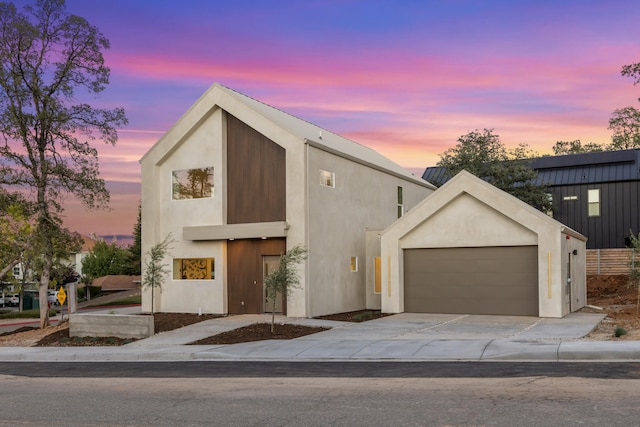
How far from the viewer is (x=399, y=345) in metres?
17.3

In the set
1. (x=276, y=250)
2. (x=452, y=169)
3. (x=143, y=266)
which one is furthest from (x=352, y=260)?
(x=452, y=169)

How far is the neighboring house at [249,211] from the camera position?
26328mm

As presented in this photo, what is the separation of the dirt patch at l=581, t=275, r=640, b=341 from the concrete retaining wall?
534 inches

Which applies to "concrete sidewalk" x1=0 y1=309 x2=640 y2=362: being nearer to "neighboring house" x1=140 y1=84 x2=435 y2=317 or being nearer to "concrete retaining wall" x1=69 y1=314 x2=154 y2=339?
"concrete retaining wall" x1=69 y1=314 x2=154 y2=339

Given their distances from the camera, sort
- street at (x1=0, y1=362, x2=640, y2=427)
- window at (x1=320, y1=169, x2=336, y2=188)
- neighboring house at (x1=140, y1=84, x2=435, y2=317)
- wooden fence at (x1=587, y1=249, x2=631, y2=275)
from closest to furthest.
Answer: street at (x1=0, y1=362, x2=640, y2=427), neighboring house at (x1=140, y1=84, x2=435, y2=317), window at (x1=320, y1=169, x2=336, y2=188), wooden fence at (x1=587, y1=249, x2=631, y2=275)

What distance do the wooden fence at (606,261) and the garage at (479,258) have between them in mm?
11228

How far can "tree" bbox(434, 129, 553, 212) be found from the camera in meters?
43.2

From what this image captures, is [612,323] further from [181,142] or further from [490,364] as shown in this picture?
[181,142]

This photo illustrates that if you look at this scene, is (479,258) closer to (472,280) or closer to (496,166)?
(472,280)

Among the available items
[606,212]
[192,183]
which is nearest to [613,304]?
[606,212]

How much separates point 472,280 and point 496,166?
19943 mm

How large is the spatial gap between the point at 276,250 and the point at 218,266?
2.85 meters

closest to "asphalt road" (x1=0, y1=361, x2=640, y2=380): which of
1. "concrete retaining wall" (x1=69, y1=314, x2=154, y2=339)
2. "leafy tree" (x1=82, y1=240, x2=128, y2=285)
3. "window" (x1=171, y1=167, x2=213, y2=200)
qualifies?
"concrete retaining wall" (x1=69, y1=314, x2=154, y2=339)

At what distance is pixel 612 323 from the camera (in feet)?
71.1
